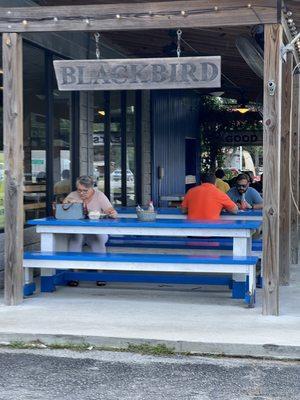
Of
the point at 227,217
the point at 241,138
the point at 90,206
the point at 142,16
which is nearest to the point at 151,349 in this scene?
the point at 90,206

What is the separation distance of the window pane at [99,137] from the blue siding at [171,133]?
2.96m

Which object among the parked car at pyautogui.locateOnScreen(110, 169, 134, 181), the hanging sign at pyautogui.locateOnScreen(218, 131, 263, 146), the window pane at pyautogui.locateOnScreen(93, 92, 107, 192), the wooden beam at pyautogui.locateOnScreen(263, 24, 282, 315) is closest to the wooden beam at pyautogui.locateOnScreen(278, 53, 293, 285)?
the wooden beam at pyautogui.locateOnScreen(263, 24, 282, 315)

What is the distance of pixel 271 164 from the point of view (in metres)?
7.39

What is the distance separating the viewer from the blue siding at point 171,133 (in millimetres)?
16000

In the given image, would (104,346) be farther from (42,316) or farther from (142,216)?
(142,216)

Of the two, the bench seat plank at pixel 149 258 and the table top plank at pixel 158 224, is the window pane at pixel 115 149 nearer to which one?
the table top plank at pixel 158 224

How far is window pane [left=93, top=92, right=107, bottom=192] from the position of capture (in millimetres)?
12555

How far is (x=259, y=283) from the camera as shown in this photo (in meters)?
9.25

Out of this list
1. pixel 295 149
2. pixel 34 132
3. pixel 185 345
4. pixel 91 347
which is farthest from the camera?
pixel 295 149

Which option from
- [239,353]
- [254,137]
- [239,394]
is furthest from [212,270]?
[254,137]

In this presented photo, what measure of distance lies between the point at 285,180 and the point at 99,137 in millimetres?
4300

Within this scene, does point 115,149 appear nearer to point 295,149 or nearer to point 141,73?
point 295,149

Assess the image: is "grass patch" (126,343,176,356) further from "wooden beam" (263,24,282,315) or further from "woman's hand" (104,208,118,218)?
"woman's hand" (104,208,118,218)

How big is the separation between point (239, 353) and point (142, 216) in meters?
2.88
